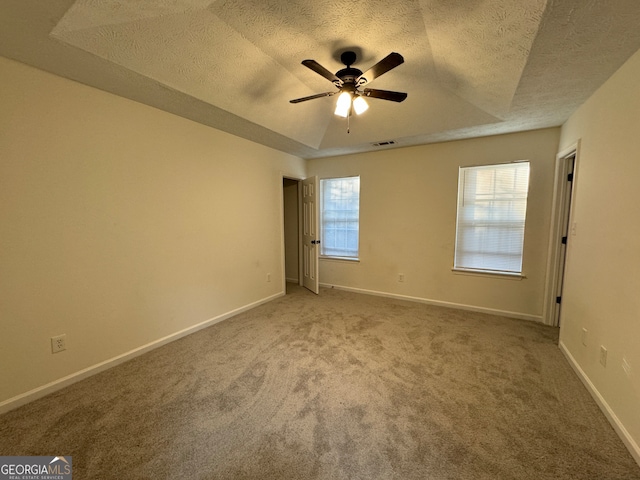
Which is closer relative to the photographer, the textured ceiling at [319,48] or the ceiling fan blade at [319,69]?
the textured ceiling at [319,48]

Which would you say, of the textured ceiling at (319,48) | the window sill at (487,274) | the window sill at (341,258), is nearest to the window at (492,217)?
the window sill at (487,274)

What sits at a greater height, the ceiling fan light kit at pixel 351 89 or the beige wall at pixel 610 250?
the ceiling fan light kit at pixel 351 89

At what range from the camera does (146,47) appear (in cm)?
183

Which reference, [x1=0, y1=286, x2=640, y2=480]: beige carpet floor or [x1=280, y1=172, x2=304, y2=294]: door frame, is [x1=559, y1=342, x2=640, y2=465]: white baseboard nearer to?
[x1=0, y1=286, x2=640, y2=480]: beige carpet floor

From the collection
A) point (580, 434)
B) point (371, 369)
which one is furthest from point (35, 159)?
point (580, 434)

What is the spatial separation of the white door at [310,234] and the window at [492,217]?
2136 mm

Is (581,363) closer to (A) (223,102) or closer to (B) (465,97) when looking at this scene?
(B) (465,97)

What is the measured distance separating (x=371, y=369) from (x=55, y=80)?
3.37m

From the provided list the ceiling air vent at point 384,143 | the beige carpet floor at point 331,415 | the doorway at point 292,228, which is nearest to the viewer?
the beige carpet floor at point 331,415

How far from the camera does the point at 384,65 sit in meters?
1.77

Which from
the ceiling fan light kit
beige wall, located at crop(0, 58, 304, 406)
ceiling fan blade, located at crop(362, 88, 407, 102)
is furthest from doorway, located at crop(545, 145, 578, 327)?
beige wall, located at crop(0, 58, 304, 406)

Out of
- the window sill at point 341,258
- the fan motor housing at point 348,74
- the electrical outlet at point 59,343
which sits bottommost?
the electrical outlet at point 59,343

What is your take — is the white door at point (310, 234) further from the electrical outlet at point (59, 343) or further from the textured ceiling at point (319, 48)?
the electrical outlet at point (59, 343)

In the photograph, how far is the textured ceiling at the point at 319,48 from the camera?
1.48 metres
